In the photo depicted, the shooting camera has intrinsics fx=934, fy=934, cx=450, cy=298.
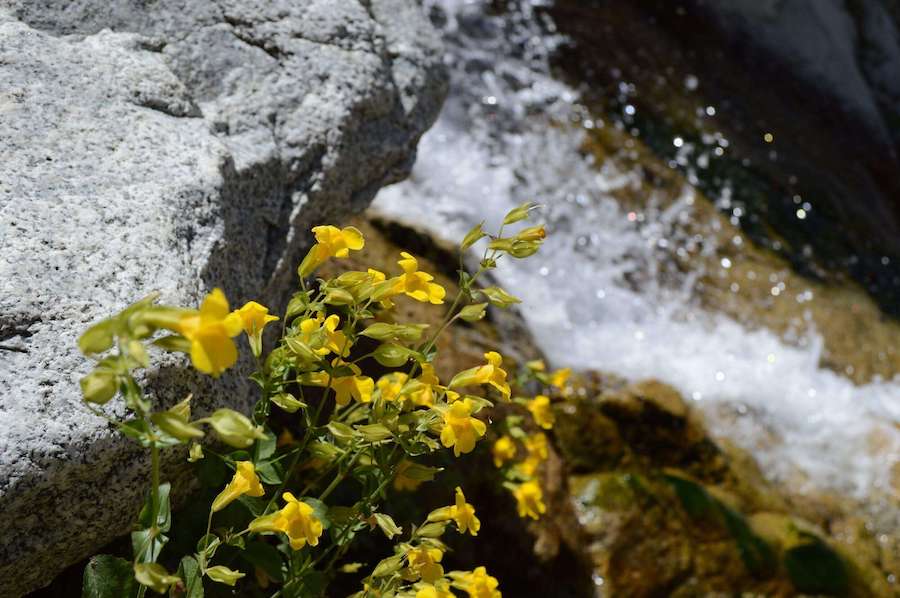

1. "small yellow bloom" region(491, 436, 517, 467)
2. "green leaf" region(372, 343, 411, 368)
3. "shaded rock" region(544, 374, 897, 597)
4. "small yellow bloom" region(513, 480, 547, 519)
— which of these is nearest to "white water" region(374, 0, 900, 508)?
"shaded rock" region(544, 374, 897, 597)

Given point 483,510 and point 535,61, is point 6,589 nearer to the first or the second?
point 483,510

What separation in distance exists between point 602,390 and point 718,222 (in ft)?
7.02

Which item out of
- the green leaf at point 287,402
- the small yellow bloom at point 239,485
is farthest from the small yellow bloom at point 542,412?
the small yellow bloom at point 239,485

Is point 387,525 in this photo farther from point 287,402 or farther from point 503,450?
point 503,450

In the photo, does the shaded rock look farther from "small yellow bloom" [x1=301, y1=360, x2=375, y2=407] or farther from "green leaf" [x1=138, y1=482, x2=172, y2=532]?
"green leaf" [x1=138, y1=482, x2=172, y2=532]

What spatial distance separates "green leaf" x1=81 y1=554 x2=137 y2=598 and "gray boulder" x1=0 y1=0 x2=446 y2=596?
0.27ft

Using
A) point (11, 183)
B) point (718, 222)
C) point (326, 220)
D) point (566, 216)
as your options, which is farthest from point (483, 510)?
point (718, 222)

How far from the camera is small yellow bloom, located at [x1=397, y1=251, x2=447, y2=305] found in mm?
1701

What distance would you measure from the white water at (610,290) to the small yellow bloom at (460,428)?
8.26 feet

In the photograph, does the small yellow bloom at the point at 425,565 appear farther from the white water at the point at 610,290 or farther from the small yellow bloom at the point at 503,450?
the white water at the point at 610,290

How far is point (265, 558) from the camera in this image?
67.2 inches

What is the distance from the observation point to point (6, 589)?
151 cm

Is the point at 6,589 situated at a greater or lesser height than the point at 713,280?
greater

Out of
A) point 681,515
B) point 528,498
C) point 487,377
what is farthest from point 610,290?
point 487,377
